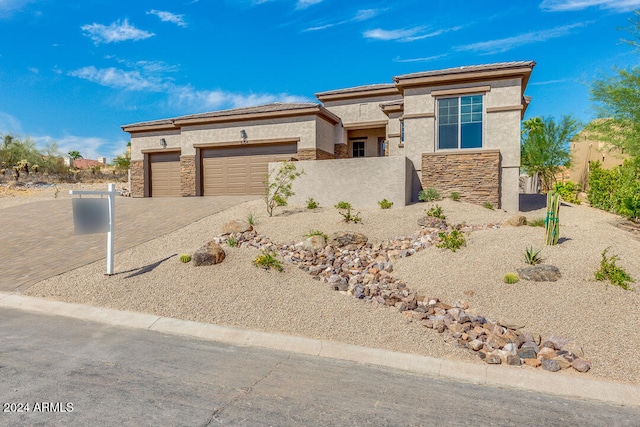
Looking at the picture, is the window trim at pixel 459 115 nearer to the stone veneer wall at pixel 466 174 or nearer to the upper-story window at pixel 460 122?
the upper-story window at pixel 460 122

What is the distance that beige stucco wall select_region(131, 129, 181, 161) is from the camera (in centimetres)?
2311

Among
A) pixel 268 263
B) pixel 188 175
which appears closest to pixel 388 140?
pixel 188 175

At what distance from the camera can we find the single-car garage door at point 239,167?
66.2ft

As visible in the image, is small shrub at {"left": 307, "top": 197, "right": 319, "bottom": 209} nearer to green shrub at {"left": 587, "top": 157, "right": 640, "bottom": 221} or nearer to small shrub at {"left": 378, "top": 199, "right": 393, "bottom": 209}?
small shrub at {"left": 378, "top": 199, "right": 393, "bottom": 209}

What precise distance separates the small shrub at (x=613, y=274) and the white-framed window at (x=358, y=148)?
54.9ft

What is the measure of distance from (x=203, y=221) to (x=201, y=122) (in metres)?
9.31

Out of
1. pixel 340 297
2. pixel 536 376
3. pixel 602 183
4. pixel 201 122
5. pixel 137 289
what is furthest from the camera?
pixel 201 122

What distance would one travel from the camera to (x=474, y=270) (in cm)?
804

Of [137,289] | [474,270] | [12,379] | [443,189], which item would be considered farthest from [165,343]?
[443,189]

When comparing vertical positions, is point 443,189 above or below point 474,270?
above

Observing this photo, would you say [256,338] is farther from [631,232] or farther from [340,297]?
[631,232]

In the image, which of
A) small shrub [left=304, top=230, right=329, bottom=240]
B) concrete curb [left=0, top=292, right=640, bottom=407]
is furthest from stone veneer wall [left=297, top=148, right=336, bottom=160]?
concrete curb [left=0, top=292, right=640, bottom=407]

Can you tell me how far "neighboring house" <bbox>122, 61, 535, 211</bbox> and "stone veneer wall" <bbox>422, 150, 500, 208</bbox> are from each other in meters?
0.04

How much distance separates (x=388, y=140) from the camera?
2081cm
